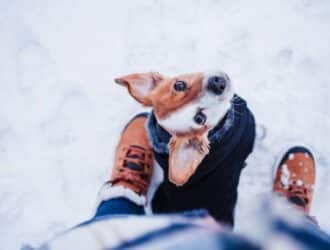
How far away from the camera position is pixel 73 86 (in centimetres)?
208

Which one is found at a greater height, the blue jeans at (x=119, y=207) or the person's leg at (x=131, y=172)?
the person's leg at (x=131, y=172)

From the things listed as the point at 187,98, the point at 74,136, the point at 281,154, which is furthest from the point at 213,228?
the point at 74,136

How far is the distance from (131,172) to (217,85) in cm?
67

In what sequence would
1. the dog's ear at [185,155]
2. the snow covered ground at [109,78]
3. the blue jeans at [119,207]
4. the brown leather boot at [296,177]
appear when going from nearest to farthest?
the dog's ear at [185,155] → the blue jeans at [119,207] → the brown leather boot at [296,177] → the snow covered ground at [109,78]

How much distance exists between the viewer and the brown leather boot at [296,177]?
1828 mm

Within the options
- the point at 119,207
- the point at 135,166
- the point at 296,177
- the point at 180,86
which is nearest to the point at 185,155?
the point at 180,86

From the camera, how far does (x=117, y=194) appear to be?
181cm

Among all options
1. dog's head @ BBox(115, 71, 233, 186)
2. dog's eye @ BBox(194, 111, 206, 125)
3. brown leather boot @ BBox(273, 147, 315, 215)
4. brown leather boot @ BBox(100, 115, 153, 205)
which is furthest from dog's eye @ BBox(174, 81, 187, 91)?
brown leather boot @ BBox(273, 147, 315, 215)

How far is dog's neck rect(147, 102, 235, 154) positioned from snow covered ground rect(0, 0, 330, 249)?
1.55ft

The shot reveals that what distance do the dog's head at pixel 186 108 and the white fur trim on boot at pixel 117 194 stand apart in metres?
0.48

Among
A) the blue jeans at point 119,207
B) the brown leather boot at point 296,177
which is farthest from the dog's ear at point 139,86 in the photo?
the brown leather boot at point 296,177

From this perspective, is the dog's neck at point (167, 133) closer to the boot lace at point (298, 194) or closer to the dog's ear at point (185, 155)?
the dog's ear at point (185, 155)

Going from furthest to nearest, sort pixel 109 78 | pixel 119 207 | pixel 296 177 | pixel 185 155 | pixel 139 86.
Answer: pixel 109 78
pixel 296 177
pixel 119 207
pixel 139 86
pixel 185 155

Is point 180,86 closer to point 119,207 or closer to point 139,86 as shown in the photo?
point 139,86
